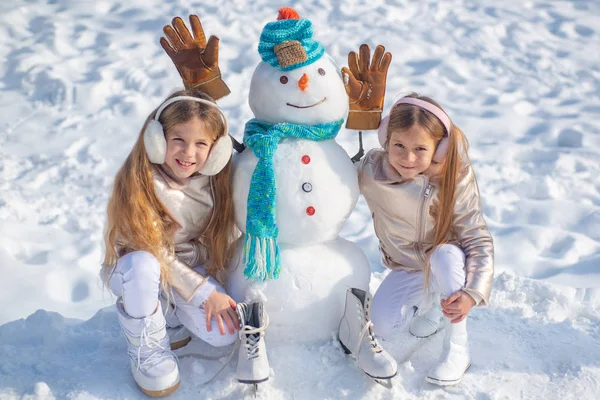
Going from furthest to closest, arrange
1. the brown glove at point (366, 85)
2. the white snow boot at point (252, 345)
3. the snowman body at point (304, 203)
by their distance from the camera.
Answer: the brown glove at point (366, 85) → the snowman body at point (304, 203) → the white snow boot at point (252, 345)

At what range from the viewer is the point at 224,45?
15.2ft

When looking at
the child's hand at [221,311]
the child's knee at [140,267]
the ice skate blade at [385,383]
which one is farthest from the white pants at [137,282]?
the ice skate blade at [385,383]

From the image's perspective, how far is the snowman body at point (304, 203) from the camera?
1857 mm

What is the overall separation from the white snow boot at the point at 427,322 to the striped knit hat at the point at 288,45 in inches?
34.8

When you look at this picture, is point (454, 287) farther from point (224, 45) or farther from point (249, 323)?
point (224, 45)

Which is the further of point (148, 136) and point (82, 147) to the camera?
point (82, 147)

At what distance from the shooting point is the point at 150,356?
1805mm

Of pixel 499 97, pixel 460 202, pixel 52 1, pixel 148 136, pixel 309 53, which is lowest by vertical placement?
pixel 499 97

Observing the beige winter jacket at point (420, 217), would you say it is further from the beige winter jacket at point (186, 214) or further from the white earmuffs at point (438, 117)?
the beige winter jacket at point (186, 214)

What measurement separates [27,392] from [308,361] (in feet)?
2.67

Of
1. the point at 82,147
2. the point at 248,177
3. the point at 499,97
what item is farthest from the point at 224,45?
the point at 248,177

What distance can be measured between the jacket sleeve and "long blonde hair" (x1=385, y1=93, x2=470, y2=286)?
0.09 ft

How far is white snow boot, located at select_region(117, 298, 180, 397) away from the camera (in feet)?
5.82

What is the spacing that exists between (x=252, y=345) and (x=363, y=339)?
32cm
